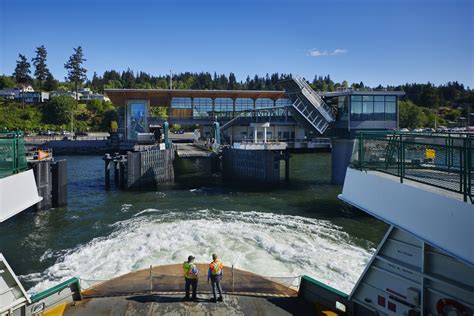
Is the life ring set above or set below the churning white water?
above

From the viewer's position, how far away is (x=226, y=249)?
1714 cm

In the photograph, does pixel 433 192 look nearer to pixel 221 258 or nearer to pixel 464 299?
pixel 464 299

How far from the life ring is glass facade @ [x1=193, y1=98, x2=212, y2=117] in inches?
2791

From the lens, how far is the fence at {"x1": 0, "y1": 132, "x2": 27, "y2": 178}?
7.88 metres

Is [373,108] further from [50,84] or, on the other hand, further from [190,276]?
[50,84]

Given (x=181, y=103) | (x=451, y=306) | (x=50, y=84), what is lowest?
(x=451, y=306)

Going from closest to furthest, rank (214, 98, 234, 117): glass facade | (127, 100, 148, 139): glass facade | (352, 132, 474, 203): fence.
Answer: (352, 132, 474, 203): fence
(127, 100, 148, 139): glass facade
(214, 98, 234, 117): glass facade

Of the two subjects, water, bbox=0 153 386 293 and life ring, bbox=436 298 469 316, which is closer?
life ring, bbox=436 298 469 316

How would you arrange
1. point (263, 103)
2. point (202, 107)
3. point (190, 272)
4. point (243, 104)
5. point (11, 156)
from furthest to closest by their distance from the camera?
point (263, 103), point (243, 104), point (202, 107), point (190, 272), point (11, 156)

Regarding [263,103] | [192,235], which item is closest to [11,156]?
[192,235]

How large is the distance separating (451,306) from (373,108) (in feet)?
106

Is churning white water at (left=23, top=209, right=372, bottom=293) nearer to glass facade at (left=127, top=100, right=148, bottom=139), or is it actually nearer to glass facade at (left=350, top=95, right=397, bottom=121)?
glass facade at (left=350, top=95, right=397, bottom=121)

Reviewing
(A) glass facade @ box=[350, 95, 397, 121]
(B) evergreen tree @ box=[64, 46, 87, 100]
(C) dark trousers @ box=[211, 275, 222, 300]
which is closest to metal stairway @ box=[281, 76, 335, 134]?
(A) glass facade @ box=[350, 95, 397, 121]

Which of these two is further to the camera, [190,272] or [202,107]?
[202,107]
